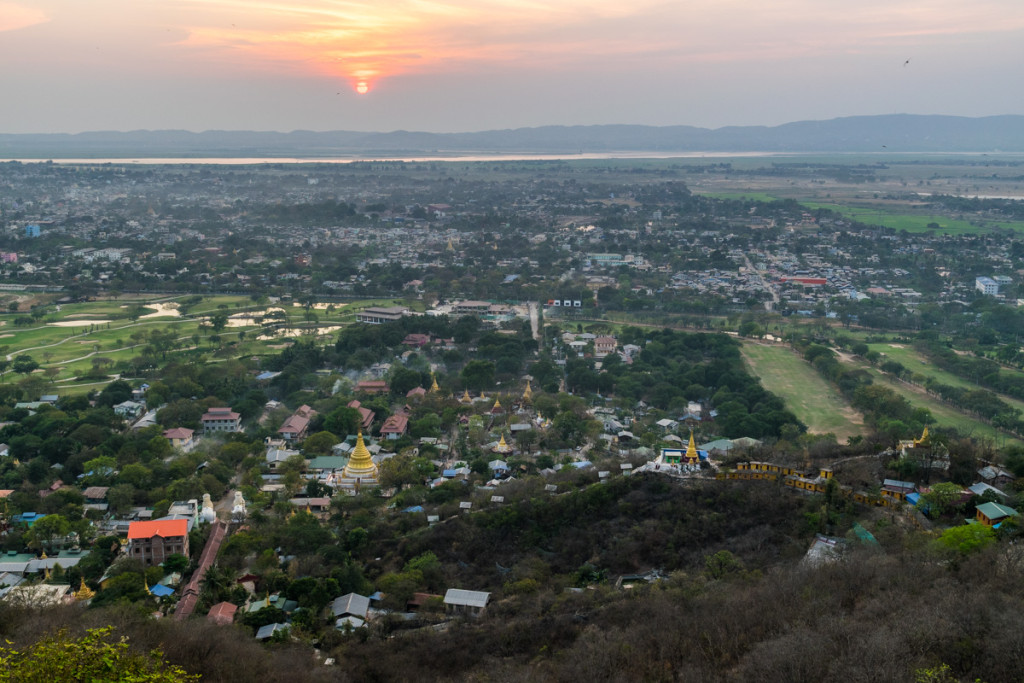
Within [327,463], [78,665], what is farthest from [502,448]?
[78,665]

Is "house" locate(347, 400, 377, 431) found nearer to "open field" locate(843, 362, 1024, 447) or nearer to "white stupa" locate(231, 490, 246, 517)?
"white stupa" locate(231, 490, 246, 517)

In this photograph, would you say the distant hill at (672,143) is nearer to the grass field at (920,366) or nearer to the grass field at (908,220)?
the grass field at (908,220)

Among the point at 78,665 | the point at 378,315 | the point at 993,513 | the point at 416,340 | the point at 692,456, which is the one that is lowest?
the point at 416,340

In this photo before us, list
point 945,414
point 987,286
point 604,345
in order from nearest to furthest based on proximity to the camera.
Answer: point 945,414
point 604,345
point 987,286

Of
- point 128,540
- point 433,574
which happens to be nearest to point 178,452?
point 128,540

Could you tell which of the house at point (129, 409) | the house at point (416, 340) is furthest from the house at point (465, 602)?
the house at point (416, 340)

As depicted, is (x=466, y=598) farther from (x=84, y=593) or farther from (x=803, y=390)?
(x=803, y=390)

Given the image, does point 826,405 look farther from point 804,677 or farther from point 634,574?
point 804,677
